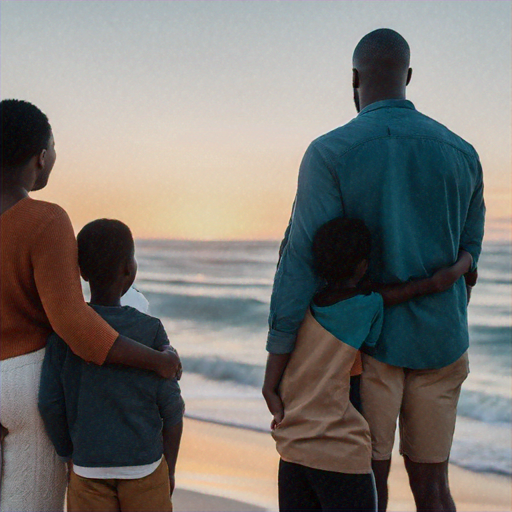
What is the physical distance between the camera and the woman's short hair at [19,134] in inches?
74.2

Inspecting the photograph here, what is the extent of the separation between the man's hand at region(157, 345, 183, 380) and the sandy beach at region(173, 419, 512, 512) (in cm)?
178

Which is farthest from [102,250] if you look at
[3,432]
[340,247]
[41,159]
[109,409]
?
[340,247]

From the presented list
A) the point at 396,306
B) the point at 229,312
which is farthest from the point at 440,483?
the point at 229,312

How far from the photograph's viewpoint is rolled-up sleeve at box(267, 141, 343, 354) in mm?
1964

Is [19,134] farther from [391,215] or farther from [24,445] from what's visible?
[391,215]

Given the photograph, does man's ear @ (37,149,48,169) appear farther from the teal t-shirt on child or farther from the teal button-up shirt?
the teal t-shirt on child

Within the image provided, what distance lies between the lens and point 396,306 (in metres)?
1.99

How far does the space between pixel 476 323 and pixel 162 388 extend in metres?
10.4

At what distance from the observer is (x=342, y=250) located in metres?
1.91

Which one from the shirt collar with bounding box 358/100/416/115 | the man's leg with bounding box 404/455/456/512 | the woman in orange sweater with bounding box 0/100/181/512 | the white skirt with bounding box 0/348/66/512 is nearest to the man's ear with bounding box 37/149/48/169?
the woman in orange sweater with bounding box 0/100/181/512

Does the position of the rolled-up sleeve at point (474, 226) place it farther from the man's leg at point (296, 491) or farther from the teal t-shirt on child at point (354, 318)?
the man's leg at point (296, 491)

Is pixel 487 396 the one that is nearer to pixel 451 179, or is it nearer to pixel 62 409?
pixel 451 179

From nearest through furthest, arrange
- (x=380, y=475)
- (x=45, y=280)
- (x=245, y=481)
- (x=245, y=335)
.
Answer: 1. (x=45, y=280)
2. (x=380, y=475)
3. (x=245, y=481)
4. (x=245, y=335)

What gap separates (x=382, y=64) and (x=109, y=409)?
4.29 feet
